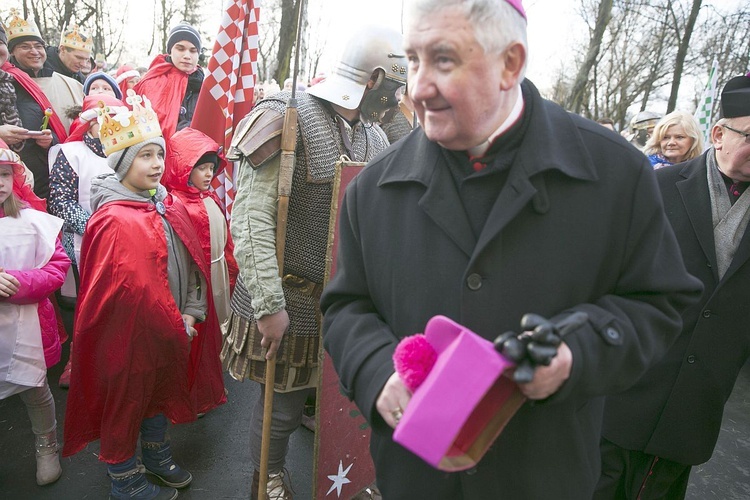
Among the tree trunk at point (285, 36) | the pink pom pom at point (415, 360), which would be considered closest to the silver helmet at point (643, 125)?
the tree trunk at point (285, 36)

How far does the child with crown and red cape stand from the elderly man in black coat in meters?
2.17

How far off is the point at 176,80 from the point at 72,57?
5.18 ft

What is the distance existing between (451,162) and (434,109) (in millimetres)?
161

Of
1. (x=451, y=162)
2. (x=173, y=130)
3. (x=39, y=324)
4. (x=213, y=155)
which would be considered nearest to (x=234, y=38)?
(x=213, y=155)

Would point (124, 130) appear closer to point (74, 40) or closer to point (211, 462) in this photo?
point (211, 462)

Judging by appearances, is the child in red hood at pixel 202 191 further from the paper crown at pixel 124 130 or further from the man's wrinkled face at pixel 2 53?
the man's wrinkled face at pixel 2 53

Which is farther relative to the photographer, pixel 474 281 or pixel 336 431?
pixel 336 431

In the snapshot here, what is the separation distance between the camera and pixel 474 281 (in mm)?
1216

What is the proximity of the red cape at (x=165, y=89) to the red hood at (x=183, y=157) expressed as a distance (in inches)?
60.3

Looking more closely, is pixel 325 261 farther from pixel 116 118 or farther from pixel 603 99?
pixel 603 99

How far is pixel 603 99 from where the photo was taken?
26.4 m

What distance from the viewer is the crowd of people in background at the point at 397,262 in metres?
1.22

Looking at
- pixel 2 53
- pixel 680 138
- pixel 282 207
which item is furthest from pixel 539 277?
pixel 2 53

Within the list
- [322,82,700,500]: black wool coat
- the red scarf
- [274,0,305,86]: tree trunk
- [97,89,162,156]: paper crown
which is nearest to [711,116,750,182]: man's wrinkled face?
[322,82,700,500]: black wool coat
